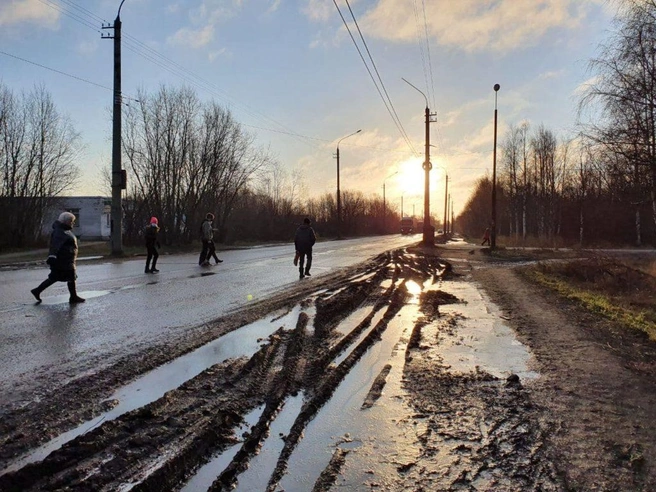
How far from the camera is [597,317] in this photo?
905 centimetres

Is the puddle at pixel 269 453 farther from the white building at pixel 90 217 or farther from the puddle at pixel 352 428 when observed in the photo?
the white building at pixel 90 217

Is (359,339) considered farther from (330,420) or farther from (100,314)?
(100,314)

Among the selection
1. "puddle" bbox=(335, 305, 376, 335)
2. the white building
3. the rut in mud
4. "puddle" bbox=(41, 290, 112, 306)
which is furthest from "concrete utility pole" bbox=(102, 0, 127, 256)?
the white building

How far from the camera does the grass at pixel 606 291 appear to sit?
29.8 feet

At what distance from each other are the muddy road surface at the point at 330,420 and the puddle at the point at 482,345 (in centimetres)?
4

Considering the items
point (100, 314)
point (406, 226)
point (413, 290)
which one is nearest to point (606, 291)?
point (413, 290)

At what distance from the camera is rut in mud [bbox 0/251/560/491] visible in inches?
122

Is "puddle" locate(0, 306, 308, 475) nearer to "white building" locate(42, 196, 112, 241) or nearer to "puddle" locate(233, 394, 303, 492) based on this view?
"puddle" locate(233, 394, 303, 492)

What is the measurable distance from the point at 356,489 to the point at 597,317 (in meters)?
7.65

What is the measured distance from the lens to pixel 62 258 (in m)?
9.77

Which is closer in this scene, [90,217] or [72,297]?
[72,297]

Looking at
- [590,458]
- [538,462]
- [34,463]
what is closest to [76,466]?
[34,463]

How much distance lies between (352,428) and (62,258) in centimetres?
803

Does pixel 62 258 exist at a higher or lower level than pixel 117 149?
lower
